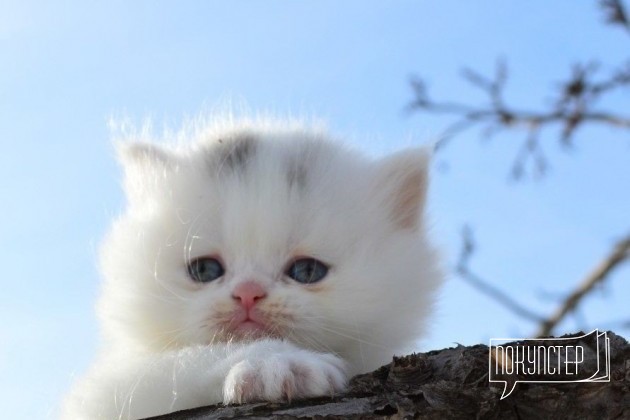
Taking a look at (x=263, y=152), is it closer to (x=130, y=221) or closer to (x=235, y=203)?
(x=235, y=203)

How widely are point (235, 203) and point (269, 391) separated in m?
0.84

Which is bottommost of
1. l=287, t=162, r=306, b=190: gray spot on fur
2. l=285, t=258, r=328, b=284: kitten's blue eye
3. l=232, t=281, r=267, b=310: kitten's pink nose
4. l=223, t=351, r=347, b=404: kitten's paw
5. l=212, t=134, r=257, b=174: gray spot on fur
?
l=223, t=351, r=347, b=404: kitten's paw

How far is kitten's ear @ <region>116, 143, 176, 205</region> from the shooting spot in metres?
2.84

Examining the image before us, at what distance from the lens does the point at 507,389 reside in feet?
5.39

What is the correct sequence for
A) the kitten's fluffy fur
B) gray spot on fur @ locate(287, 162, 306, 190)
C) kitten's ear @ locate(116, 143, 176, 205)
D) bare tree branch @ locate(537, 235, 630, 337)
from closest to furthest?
the kitten's fluffy fur, gray spot on fur @ locate(287, 162, 306, 190), kitten's ear @ locate(116, 143, 176, 205), bare tree branch @ locate(537, 235, 630, 337)

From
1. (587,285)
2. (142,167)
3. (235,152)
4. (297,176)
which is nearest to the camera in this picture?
(297,176)

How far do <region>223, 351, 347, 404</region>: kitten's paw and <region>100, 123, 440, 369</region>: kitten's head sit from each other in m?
0.46

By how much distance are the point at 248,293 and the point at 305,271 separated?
8.8 inches

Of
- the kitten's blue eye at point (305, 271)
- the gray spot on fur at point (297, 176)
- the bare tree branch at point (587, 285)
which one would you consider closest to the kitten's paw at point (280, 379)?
the kitten's blue eye at point (305, 271)

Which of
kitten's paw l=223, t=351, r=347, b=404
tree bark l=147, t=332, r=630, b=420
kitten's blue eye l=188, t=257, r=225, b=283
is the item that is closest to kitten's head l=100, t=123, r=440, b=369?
kitten's blue eye l=188, t=257, r=225, b=283

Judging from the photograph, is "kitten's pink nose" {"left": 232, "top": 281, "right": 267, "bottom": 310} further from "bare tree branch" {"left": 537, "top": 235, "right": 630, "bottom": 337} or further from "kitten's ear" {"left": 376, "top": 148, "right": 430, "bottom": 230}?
"bare tree branch" {"left": 537, "top": 235, "right": 630, "bottom": 337}

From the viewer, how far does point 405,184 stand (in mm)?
2986

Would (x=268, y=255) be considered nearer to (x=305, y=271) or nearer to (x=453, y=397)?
(x=305, y=271)

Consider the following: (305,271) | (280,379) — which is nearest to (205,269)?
(305,271)
